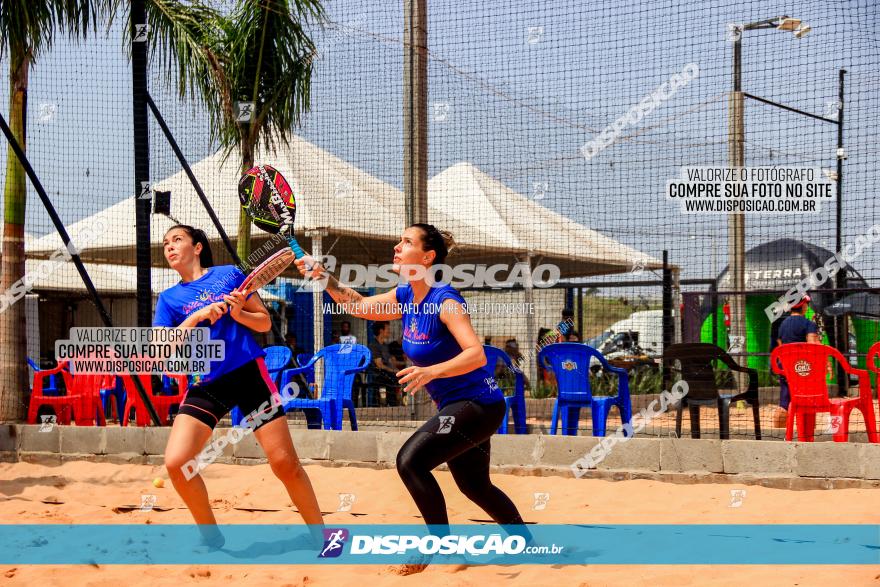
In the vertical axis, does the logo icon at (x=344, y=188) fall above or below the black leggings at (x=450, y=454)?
above

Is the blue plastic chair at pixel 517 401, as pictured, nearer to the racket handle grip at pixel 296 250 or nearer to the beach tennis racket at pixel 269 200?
the beach tennis racket at pixel 269 200

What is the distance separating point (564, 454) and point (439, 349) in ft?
10.7

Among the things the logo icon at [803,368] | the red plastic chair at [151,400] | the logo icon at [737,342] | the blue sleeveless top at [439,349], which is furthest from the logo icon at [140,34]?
the logo icon at [737,342]

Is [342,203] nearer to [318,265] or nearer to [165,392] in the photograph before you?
[165,392]

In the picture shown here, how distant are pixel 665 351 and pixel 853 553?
333 cm

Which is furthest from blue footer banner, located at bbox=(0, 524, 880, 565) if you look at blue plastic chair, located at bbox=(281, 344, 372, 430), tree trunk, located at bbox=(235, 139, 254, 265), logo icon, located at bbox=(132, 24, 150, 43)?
tree trunk, located at bbox=(235, 139, 254, 265)

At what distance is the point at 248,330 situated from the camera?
513cm

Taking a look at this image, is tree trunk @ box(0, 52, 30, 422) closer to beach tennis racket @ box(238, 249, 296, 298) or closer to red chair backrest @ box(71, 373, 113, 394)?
red chair backrest @ box(71, 373, 113, 394)

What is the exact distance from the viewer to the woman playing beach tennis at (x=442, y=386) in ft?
14.5

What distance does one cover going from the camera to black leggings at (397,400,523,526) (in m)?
4.44

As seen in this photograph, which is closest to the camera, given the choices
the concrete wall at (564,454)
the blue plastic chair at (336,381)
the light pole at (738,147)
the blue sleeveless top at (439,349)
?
the blue sleeveless top at (439,349)

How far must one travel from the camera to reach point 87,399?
9969 mm

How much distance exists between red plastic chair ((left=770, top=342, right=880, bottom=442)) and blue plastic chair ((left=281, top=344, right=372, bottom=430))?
12.1 ft

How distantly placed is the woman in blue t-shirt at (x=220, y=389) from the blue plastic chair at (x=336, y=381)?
345 centimetres
